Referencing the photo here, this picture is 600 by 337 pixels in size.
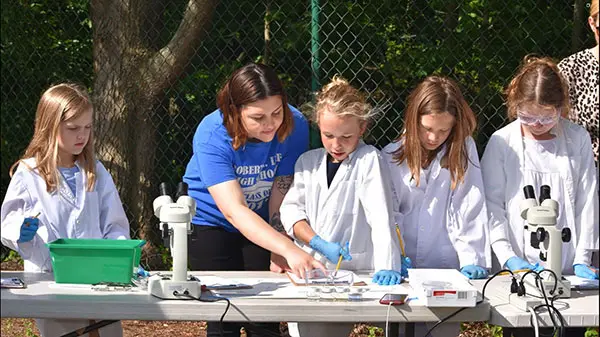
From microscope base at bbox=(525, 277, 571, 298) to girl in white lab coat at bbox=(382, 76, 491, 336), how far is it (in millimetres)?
559

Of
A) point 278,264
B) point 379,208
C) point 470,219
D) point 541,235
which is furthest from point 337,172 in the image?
point 541,235

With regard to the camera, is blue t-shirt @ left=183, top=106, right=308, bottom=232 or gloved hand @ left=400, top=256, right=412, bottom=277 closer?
gloved hand @ left=400, top=256, right=412, bottom=277

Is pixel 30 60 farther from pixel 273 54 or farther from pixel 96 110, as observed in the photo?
pixel 273 54

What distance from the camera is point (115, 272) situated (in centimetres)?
374

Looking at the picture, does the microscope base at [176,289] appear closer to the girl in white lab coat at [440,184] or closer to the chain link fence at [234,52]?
the girl in white lab coat at [440,184]

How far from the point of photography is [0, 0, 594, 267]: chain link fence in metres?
6.22

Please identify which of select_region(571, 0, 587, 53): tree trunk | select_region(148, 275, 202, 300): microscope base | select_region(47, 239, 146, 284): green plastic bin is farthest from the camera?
select_region(571, 0, 587, 53): tree trunk

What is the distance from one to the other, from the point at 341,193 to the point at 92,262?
1.10 m

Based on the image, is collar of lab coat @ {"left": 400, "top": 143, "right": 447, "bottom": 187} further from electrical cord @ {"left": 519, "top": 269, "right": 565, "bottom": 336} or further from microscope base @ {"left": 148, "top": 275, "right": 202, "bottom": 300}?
microscope base @ {"left": 148, "top": 275, "right": 202, "bottom": 300}

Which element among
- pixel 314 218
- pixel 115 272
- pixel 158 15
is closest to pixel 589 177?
pixel 314 218

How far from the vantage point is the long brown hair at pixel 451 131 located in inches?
168

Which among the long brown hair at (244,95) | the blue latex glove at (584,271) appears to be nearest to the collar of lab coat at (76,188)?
the long brown hair at (244,95)

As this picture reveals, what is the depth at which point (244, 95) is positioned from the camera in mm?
4180

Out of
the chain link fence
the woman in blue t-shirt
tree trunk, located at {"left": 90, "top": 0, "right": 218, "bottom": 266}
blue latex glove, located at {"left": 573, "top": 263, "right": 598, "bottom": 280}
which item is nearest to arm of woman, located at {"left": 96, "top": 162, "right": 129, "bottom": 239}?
the woman in blue t-shirt
